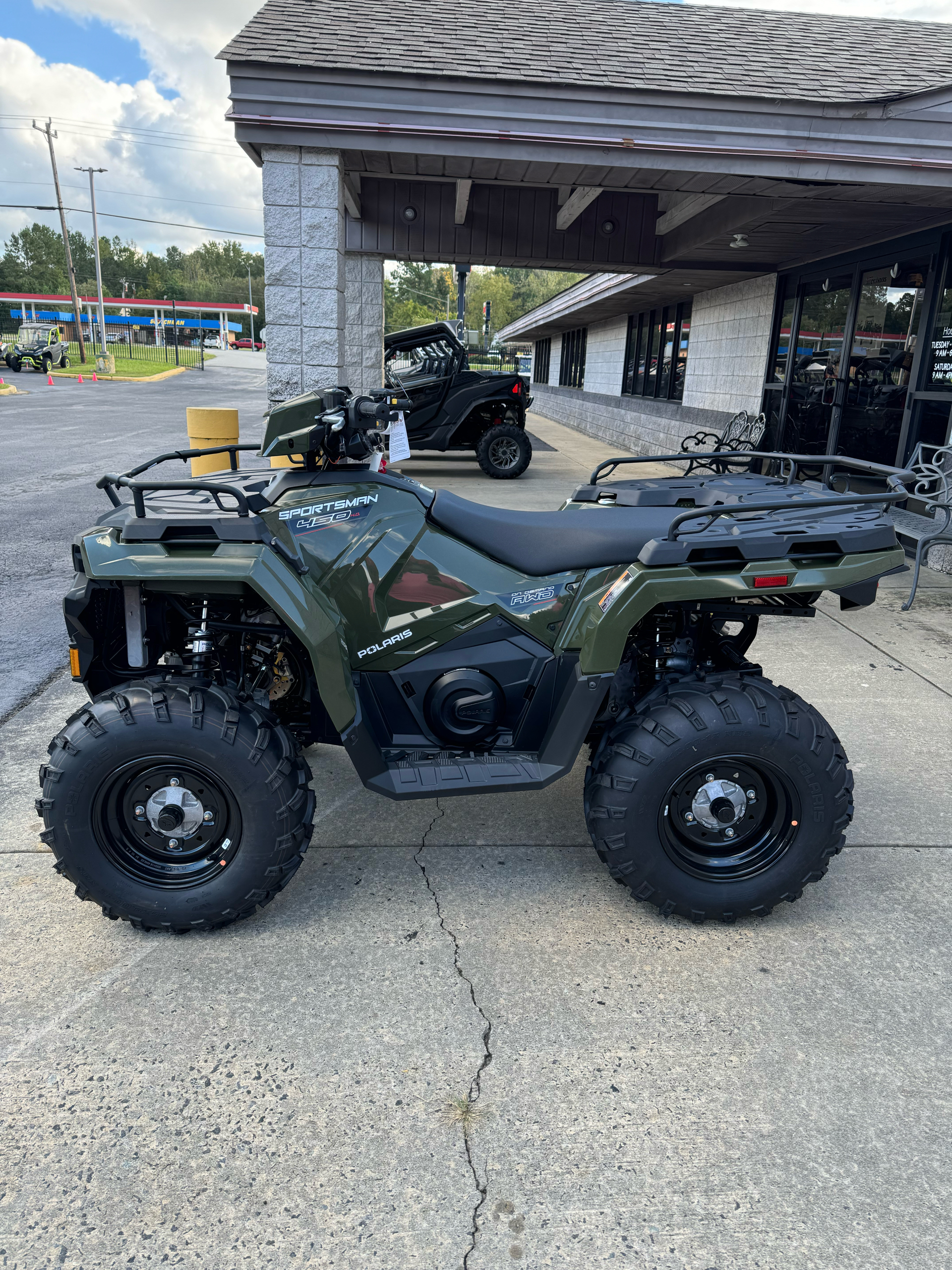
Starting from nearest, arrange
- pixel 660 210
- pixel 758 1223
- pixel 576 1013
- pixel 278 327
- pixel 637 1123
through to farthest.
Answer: pixel 758 1223
pixel 637 1123
pixel 576 1013
pixel 278 327
pixel 660 210

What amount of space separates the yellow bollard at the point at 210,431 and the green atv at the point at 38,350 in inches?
1410

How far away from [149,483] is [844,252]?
387 inches

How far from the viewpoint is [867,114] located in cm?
677

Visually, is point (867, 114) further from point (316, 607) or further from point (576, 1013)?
point (576, 1013)

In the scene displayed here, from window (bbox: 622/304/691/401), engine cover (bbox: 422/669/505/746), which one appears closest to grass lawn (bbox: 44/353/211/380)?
window (bbox: 622/304/691/401)

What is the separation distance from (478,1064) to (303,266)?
6728 mm

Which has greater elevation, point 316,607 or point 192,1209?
point 316,607

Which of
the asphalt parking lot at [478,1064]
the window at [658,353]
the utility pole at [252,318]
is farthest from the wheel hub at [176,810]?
the utility pole at [252,318]

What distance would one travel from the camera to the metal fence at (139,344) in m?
58.7

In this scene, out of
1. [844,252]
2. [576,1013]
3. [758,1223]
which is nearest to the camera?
[758,1223]

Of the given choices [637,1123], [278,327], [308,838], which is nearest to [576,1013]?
[637,1123]

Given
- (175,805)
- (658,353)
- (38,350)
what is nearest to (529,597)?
(175,805)

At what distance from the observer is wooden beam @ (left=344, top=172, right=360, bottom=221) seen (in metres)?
10.5

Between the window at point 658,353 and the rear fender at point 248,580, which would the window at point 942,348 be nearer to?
the rear fender at point 248,580
